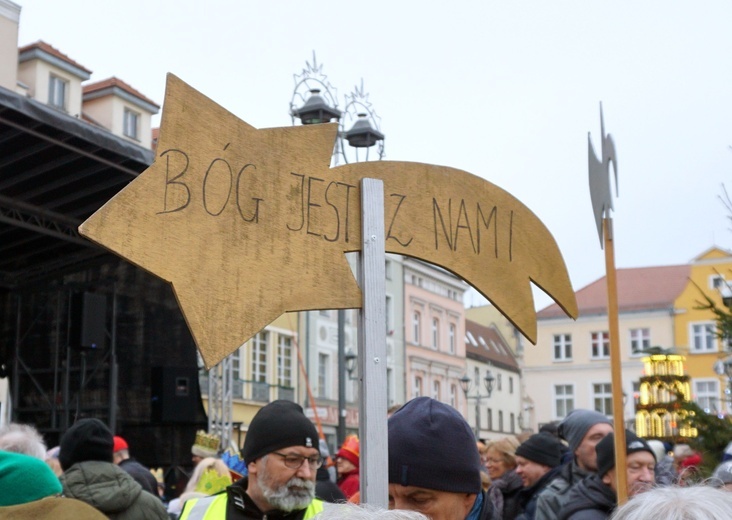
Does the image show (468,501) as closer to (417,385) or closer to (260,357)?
(260,357)

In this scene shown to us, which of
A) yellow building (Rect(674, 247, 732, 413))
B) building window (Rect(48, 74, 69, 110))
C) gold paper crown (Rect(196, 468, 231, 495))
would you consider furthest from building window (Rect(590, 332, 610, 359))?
gold paper crown (Rect(196, 468, 231, 495))

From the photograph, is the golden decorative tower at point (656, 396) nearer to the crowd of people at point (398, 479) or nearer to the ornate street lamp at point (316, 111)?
the ornate street lamp at point (316, 111)

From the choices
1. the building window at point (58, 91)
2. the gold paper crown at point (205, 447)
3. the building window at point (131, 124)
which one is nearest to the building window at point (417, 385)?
the building window at point (131, 124)

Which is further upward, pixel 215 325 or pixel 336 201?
pixel 336 201

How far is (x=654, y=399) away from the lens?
1891 cm

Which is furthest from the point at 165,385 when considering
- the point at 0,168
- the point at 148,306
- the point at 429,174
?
the point at 429,174

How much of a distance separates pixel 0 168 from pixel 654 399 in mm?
11545

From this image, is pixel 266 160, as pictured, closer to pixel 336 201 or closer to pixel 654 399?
pixel 336 201

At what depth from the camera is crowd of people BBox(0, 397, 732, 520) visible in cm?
237

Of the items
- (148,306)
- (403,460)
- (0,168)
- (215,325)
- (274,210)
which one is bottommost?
(403,460)

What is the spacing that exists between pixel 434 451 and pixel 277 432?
1.33 meters

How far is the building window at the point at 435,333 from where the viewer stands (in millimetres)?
51862

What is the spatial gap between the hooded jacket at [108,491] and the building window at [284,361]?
1287 inches

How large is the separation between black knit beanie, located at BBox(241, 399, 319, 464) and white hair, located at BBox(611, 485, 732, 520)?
2.07 metres
